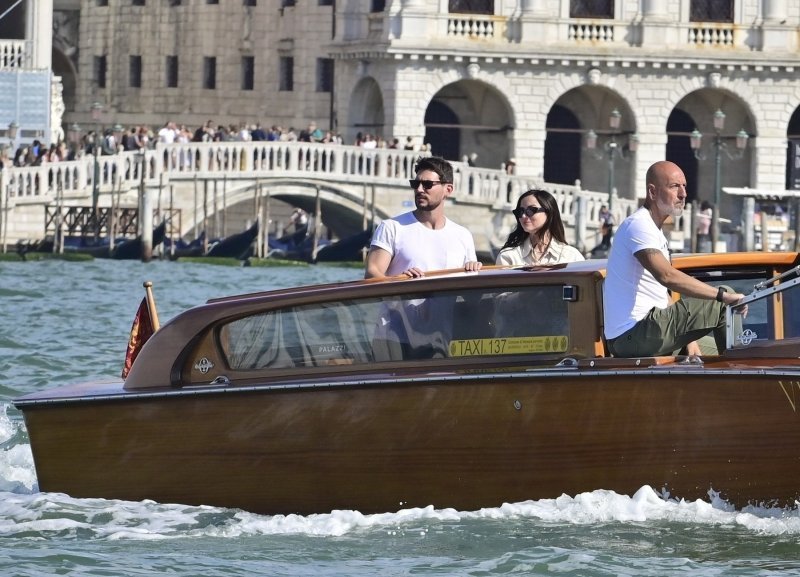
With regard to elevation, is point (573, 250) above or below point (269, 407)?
above

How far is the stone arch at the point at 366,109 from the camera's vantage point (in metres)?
45.3

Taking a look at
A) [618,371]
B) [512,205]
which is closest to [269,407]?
[618,371]

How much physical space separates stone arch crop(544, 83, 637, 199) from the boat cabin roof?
118 ft

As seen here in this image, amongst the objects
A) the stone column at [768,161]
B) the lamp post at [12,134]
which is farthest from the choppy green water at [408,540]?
the stone column at [768,161]

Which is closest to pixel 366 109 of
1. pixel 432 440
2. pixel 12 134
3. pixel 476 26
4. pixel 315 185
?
pixel 476 26

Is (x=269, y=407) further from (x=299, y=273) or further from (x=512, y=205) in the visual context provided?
(x=512, y=205)

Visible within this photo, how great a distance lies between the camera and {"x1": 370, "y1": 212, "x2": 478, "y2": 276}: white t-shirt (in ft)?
32.5

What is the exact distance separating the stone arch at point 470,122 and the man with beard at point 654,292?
3580cm

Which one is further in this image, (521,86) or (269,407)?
(521,86)

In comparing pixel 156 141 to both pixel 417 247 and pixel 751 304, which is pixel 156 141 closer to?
pixel 417 247

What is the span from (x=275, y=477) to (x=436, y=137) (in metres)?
36.5

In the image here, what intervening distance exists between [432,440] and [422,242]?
1.15 meters

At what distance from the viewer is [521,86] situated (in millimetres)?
44250

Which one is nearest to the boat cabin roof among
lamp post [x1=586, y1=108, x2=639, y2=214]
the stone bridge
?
the stone bridge
